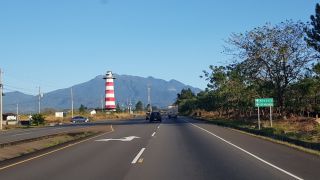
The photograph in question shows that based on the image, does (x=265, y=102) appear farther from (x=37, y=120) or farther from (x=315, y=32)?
(x=37, y=120)

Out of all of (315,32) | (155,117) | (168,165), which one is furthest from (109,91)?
(168,165)

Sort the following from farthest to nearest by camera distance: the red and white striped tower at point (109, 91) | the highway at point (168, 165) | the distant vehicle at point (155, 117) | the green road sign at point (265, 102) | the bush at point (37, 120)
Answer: the red and white striped tower at point (109, 91)
the bush at point (37, 120)
the distant vehicle at point (155, 117)
the green road sign at point (265, 102)
the highway at point (168, 165)

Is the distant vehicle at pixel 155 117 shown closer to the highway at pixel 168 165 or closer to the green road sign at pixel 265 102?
the green road sign at pixel 265 102

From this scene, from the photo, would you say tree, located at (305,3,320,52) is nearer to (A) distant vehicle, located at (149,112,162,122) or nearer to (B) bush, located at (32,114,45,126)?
(A) distant vehicle, located at (149,112,162,122)

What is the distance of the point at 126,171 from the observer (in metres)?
15.5

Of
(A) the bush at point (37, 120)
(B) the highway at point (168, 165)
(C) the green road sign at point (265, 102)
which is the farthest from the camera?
(A) the bush at point (37, 120)

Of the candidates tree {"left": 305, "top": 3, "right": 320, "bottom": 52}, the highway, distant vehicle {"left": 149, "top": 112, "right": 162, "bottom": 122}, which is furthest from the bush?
the highway

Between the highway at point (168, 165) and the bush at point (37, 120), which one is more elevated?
the bush at point (37, 120)

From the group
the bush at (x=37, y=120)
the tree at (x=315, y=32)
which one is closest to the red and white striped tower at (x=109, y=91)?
the bush at (x=37, y=120)

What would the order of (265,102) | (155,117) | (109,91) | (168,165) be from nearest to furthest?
(168,165) < (265,102) < (155,117) < (109,91)

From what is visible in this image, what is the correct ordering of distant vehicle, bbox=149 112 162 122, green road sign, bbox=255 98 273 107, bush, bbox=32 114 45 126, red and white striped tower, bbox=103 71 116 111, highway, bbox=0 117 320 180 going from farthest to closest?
red and white striped tower, bbox=103 71 116 111, bush, bbox=32 114 45 126, distant vehicle, bbox=149 112 162 122, green road sign, bbox=255 98 273 107, highway, bbox=0 117 320 180

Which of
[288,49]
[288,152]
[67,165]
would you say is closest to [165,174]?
[67,165]

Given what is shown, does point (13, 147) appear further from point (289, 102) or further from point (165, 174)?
point (289, 102)

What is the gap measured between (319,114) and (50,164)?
164 ft
